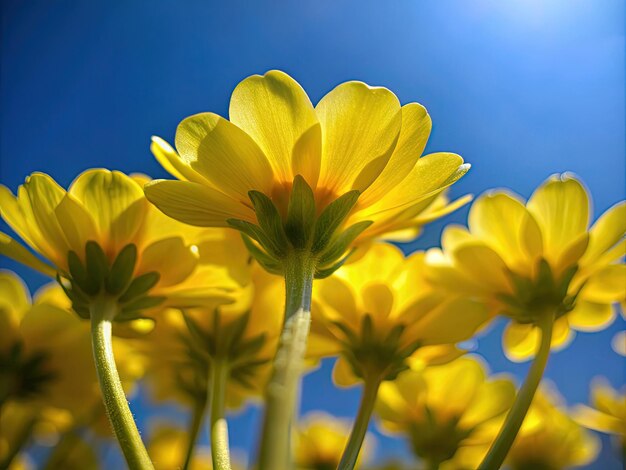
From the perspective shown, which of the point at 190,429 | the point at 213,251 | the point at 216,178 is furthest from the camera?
the point at 190,429

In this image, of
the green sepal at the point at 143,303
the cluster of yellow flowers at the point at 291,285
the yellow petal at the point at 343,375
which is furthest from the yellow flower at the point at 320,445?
the green sepal at the point at 143,303

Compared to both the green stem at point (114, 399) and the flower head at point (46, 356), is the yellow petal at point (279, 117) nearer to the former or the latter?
the green stem at point (114, 399)

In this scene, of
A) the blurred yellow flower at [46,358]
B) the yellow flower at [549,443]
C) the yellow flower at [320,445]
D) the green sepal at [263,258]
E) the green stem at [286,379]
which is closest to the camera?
the green stem at [286,379]

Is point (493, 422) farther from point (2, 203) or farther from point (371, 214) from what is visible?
point (2, 203)

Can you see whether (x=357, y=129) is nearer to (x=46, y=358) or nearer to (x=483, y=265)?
(x=483, y=265)

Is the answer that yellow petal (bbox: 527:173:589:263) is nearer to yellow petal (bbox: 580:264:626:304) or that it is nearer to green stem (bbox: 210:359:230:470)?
yellow petal (bbox: 580:264:626:304)

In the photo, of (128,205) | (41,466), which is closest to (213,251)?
(128,205)

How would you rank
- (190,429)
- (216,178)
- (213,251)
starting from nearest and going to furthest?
(216,178) < (213,251) < (190,429)
